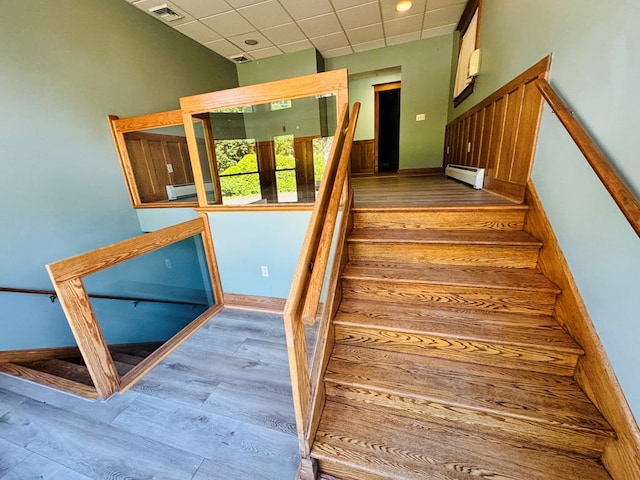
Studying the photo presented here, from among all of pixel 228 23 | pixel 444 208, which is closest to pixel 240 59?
pixel 228 23

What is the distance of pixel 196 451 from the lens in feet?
4.35

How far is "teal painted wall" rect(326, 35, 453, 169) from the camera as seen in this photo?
4652 mm

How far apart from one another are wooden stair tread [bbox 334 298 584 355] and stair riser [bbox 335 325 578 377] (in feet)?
0.13

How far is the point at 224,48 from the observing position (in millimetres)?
4664

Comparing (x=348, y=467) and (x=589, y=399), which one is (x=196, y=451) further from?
(x=589, y=399)

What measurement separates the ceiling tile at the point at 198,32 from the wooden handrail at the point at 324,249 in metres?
3.82

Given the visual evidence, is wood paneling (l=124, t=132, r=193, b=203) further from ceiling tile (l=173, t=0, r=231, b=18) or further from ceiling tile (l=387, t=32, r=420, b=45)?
ceiling tile (l=387, t=32, r=420, b=45)

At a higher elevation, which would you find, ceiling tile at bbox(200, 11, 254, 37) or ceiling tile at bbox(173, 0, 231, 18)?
ceiling tile at bbox(200, 11, 254, 37)

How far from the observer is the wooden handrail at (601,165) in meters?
0.88

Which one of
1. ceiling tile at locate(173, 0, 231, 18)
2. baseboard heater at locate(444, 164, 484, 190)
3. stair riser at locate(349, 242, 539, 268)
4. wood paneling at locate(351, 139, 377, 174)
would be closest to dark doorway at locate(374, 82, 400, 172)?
wood paneling at locate(351, 139, 377, 174)

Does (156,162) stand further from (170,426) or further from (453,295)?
(453,295)

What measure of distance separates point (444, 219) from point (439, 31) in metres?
4.33

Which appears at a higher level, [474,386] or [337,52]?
[337,52]

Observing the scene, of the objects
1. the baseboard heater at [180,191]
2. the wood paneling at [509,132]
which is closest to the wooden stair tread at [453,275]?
the wood paneling at [509,132]
